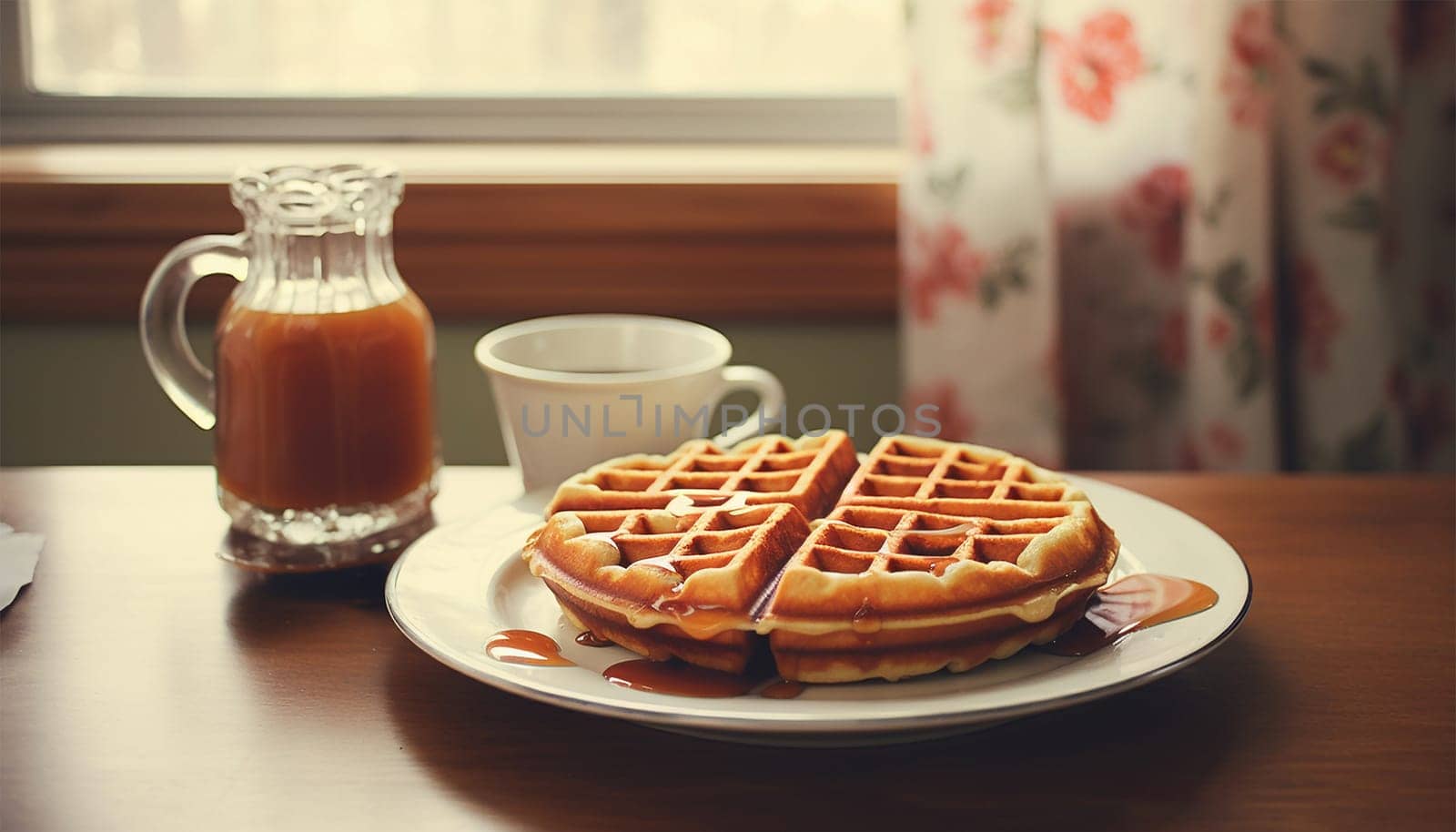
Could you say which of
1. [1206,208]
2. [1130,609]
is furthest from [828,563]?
[1206,208]

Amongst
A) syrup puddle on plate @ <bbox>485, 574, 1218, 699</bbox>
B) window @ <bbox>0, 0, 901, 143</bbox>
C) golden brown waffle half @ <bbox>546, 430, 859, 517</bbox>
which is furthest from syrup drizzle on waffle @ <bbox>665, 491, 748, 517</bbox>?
window @ <bbox>0, 0, 901, 143</bbox>

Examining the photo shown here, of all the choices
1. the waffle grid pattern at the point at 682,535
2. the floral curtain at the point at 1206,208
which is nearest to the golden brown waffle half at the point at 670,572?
the waffle grid pattern at the point at 682,535

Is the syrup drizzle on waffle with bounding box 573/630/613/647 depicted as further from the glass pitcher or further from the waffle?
the glass pitcher

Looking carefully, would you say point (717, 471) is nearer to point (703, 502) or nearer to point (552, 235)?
point (703, 502)

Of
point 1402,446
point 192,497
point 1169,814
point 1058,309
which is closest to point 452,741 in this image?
point 1169,814

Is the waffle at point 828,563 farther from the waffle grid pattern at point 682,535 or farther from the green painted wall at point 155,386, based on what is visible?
the green painted wall at point 155,386
